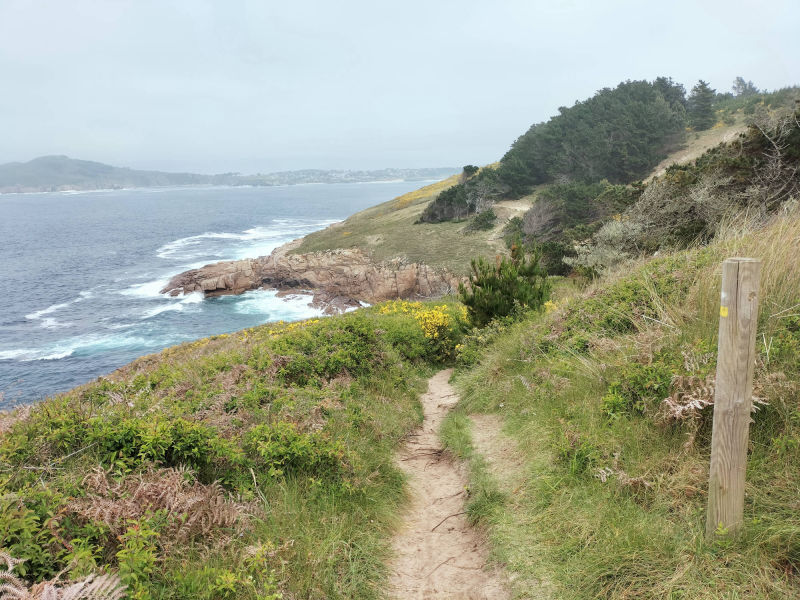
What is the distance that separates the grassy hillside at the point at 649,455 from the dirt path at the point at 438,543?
0.71 ft

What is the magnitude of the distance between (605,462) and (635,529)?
80 centimetres

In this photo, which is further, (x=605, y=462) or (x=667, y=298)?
(x=667, y=298)

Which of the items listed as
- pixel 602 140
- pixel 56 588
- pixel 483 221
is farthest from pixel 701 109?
pixel 56 588

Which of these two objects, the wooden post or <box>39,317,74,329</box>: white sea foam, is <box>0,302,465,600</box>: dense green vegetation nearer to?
the wooden post

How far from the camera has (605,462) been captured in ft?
14.2

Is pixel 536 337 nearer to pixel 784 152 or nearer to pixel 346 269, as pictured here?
pixel 784 152

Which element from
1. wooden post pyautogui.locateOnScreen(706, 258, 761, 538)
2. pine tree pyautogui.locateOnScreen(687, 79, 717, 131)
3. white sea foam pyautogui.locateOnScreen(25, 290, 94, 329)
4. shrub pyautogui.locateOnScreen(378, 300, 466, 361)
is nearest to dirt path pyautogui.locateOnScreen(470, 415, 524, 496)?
wooden post pyautogui.locateOnScreen(706, 258, 761, 538)

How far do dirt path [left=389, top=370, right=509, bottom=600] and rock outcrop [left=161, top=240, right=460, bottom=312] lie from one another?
85.9 ft

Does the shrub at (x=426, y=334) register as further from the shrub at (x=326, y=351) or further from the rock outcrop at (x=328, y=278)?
the rock outcrop at (x=328, y=278)

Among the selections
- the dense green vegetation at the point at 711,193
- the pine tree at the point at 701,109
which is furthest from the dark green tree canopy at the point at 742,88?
the dense green vegetation at the point at 711,193

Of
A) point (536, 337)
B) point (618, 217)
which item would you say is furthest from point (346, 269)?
point (536, 337)

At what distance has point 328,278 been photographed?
1535 inches

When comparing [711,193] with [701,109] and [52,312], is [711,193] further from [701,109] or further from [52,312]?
[701,109]

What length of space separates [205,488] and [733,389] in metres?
3.87
